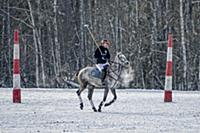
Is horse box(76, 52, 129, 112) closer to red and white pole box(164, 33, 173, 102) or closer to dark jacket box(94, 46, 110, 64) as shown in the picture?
dark jacket box(94, 46, 110, 64)

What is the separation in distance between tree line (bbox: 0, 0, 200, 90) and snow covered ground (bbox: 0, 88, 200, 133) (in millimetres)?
22019

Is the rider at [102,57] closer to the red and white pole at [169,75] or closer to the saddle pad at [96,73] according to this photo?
the saddle pad at [96,73]

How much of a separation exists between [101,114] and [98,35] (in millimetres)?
38347

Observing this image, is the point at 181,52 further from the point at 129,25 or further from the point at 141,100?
the point at 141,100

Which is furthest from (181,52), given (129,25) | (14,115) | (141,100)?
(14,115)

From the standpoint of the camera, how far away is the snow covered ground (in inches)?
536

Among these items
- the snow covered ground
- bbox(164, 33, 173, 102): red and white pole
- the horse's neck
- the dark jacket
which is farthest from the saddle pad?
bbox(164, 33, 173, 102): red and white pole

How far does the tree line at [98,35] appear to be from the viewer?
155 ft

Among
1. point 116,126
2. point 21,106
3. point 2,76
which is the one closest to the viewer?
point 116,126

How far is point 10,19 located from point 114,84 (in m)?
37.3

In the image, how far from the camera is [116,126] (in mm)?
13992

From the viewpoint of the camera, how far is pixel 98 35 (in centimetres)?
5512

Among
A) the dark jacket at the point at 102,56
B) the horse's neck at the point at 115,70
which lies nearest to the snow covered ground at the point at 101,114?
the horse's neck at the point at 115,70

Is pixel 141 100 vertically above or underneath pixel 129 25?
underneath
